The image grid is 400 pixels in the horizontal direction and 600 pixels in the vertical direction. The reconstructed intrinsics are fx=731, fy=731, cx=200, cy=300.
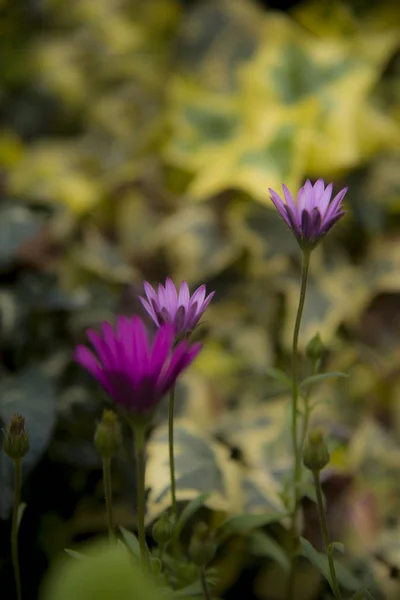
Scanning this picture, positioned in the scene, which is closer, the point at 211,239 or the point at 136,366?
the point at 136,366

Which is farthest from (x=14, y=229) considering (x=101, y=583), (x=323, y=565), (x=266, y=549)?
(x=101, y=583)

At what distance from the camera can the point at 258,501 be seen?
697mm

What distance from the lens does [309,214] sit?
0.40 meters

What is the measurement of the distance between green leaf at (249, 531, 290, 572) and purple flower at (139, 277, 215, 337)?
0.30 metres

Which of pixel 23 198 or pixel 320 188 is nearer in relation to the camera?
pixel 320 188

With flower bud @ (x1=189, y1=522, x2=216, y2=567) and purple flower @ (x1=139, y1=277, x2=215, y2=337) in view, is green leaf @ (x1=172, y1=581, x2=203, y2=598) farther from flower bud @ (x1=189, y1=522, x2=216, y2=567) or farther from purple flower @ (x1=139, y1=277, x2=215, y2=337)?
purple flower @ (x1=139, y1=277, x2=215, y2=337)

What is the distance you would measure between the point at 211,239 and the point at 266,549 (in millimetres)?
549

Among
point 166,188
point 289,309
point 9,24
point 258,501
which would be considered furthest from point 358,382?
point 9,24

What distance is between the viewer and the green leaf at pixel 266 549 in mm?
612

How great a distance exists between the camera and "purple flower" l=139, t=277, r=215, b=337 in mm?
396

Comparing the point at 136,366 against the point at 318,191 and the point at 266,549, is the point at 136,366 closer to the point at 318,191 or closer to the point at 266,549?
the point at 318,191

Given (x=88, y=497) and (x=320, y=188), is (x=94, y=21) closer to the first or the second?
(x=88, y=497)

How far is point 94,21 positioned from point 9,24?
185 millimetres

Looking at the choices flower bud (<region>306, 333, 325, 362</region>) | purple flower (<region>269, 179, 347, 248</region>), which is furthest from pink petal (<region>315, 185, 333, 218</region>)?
flower bud (<region>306, 333, 325, 362</region>)
